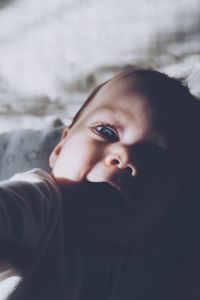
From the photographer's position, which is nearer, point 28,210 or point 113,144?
point 28,210

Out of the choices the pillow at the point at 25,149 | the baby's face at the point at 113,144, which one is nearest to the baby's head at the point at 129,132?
the baby's face at the point at 113,144

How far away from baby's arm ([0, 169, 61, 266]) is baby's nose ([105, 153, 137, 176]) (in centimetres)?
10

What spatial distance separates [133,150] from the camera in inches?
30.8

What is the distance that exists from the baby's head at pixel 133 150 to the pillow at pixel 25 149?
143 millimetres

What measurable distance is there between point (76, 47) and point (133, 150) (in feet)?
1.47

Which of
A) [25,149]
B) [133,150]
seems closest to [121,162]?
[133,150]

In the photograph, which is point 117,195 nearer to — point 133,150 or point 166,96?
point 133,150

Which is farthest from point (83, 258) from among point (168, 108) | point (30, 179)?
point (168, 108)

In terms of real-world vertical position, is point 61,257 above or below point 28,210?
below

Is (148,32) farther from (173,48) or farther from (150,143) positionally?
(150,143)

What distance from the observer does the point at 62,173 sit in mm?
773

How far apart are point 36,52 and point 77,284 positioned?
0.61m

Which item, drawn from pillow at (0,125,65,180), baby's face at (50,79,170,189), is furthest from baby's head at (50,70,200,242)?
pillow at (0,125,65,180)

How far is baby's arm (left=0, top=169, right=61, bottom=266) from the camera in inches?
22.6
